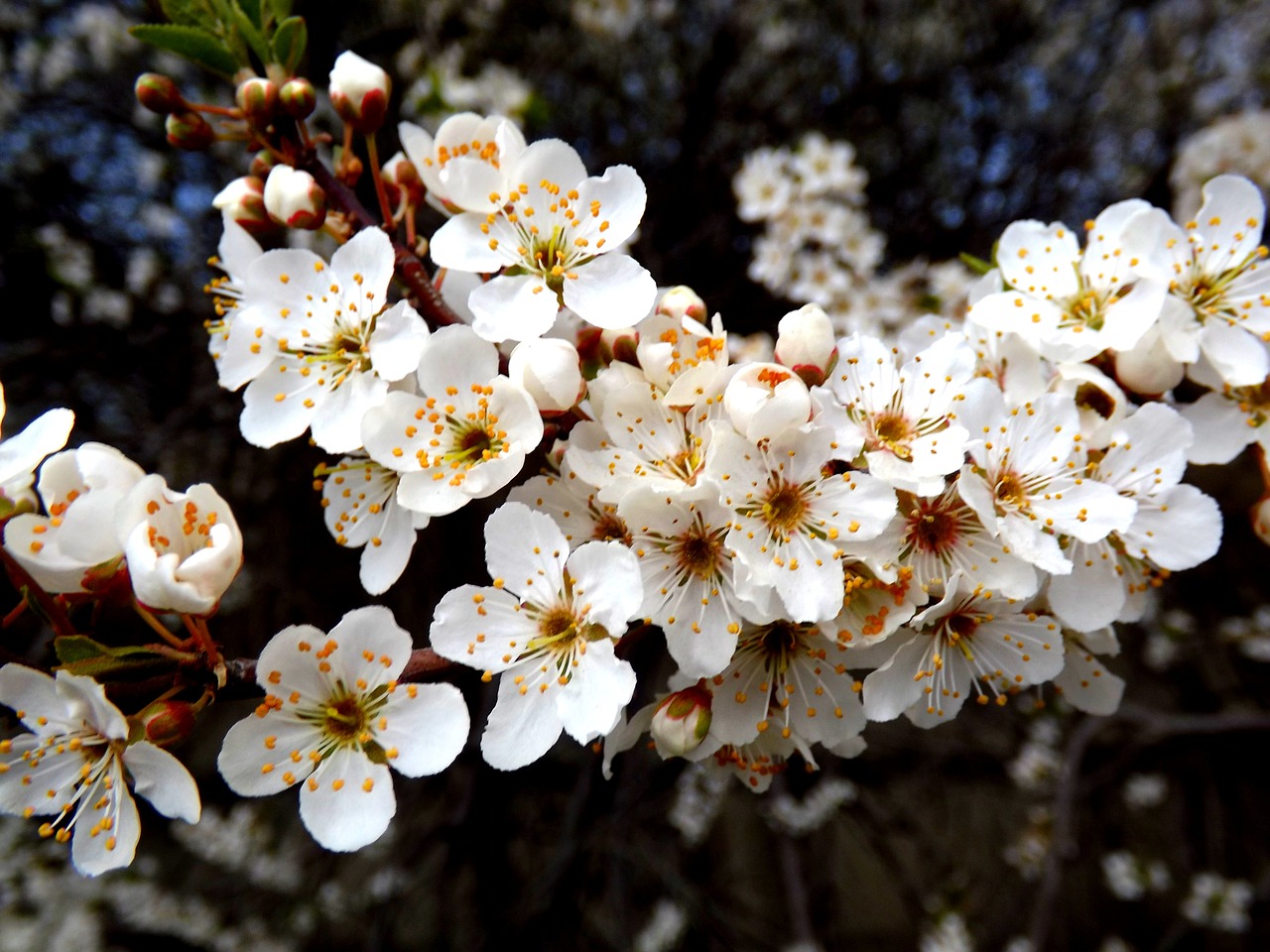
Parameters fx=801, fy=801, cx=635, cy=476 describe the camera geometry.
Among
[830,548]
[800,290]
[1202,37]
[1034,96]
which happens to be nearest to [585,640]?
[830,548]

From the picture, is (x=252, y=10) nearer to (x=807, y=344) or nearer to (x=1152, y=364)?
(x=807, y=344)

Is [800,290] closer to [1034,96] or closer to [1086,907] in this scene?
[1034,96]

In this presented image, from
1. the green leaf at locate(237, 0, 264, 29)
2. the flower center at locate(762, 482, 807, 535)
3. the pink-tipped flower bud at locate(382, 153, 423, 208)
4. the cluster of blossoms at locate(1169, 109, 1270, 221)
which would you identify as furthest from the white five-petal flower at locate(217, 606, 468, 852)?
the cluster of blossoms at locate(1169, 109, 1270, 221)

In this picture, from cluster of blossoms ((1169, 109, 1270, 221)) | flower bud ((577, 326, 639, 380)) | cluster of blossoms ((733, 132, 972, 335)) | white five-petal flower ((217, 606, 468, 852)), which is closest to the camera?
white five-petal flower ((217, 606, 468, 852))

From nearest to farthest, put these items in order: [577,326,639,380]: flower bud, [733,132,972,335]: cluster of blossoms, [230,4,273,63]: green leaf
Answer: [577,326,639,380]: flower bud, [230,4,273,63]: green leaf, [733,132,972,335]: cluster of blossoms

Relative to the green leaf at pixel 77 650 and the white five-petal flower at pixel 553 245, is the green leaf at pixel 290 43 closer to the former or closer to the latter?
the white five-petal flower at pixel 553 245

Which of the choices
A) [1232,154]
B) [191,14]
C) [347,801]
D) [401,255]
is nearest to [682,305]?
[401,255]

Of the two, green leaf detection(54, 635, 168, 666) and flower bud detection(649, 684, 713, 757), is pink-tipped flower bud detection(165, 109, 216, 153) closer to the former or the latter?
green leaf detection(54, 635, 168, 666)
